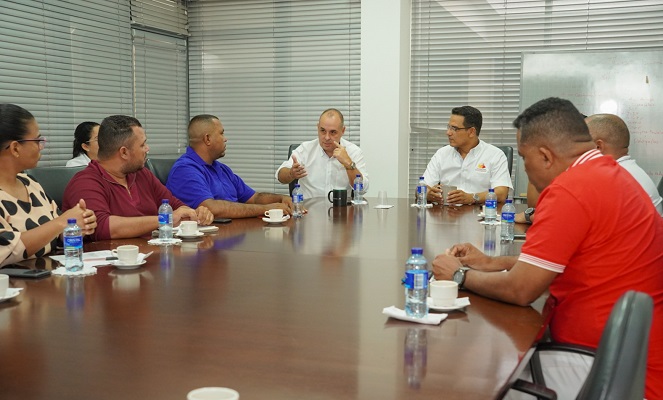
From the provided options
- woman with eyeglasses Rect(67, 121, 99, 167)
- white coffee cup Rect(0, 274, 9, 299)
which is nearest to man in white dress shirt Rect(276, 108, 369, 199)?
woman with eyeglasses Rect(67, 121, 99, 167)

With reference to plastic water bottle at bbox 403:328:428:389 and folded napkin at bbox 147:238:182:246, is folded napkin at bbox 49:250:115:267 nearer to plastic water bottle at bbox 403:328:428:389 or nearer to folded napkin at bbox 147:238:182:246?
folded napkin at bbox 147:238:182:246

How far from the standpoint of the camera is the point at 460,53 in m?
5.84

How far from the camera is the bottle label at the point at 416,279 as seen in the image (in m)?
1.74

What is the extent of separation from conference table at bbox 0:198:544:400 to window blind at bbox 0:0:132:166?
2.67 m

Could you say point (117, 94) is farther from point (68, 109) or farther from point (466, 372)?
point (466, 372)

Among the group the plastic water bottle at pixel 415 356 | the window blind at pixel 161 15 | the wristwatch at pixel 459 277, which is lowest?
the plastic water bottle at pixel 415 356

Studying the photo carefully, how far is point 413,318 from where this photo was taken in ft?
5.66

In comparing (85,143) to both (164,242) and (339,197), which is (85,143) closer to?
(339,197)

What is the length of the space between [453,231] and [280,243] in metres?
0.88

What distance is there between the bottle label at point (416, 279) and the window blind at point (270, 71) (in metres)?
4.42

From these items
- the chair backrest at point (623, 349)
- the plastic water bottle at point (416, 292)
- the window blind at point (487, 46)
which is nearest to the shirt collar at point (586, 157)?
the plastic water bottle at point (416, 292)

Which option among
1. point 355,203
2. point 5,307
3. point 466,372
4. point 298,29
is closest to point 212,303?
point 5,307

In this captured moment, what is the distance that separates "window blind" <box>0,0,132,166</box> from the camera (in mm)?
4656

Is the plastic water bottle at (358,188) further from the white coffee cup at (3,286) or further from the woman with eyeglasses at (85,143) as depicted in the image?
the white coffee cup at (3,286)
